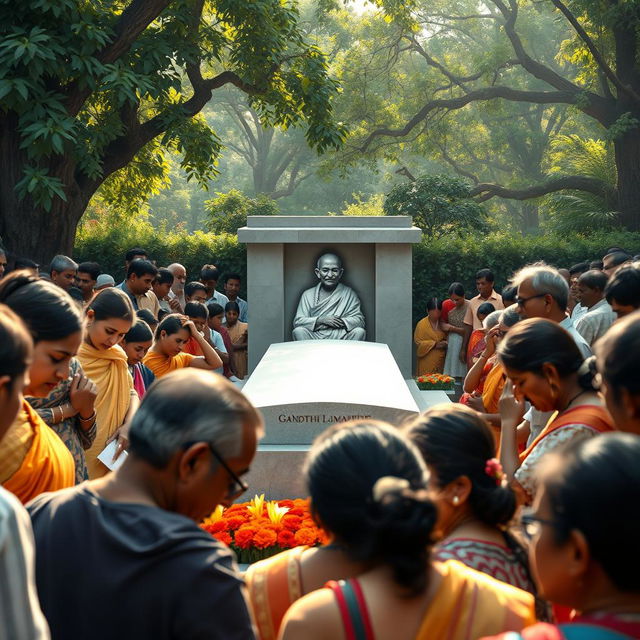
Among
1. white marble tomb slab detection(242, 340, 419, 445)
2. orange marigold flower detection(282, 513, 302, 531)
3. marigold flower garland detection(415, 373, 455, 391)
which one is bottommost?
marigold flower garland detection(415, 373, 455, 391)

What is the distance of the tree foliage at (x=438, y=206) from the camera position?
731 inches

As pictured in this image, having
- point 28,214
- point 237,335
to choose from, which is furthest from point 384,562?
point 28,214

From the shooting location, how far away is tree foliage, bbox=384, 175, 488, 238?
1856 cm

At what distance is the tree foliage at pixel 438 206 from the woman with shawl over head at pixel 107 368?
45.7 feet

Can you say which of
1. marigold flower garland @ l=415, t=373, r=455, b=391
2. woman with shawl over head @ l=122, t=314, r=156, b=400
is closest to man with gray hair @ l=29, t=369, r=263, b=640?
woman with shawl over head @ l=122, t=314, r=156, b=400

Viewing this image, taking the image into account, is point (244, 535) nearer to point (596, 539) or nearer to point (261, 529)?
point (261, 529)

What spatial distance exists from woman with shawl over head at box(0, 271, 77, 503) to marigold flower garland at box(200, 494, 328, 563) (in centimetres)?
163

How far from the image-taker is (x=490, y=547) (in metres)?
2.35

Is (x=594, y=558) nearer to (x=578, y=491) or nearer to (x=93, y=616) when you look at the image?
(x=578, y=491)

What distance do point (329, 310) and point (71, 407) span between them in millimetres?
7557

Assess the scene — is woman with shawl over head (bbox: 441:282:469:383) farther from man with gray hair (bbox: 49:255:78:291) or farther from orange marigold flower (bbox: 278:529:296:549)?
orange marigold flower (bbox: 278:529:296:549)

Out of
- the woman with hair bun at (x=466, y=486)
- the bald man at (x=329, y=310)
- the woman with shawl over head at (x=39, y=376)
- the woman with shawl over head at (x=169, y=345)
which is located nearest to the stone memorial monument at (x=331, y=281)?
the bald man at (x=329, y=310)

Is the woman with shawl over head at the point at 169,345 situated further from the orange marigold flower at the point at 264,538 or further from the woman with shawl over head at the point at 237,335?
the woman with shawl over head at the point at 237,335

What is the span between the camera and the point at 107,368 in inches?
192
